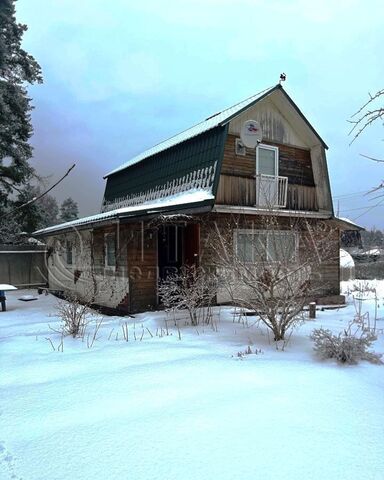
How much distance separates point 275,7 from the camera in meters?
10.4

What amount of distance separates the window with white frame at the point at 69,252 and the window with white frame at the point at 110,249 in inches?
131

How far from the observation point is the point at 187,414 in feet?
10.2

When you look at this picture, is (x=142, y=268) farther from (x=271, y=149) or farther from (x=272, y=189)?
(x=271, y=149)

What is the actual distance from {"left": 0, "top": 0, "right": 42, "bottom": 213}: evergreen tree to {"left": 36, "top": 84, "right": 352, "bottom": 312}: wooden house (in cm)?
611

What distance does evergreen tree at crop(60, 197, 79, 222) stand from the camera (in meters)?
40.4

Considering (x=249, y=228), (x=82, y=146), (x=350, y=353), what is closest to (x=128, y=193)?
(x=249, y=228)

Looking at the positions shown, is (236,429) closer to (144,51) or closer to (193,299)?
(193,299)

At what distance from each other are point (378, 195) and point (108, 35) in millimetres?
12711

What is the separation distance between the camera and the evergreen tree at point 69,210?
133ft

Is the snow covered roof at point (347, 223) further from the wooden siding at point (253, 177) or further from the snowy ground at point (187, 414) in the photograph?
the snowy ground at point (187, 414)

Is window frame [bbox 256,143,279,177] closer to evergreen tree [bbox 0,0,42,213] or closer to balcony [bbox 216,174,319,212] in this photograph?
balcony [bbox 216,174,319,212]

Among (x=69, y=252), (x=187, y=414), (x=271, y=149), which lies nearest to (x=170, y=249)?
(x=271, y=149)

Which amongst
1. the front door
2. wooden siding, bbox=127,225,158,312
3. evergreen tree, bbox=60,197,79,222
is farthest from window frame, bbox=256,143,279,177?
evergreen tree, bbox=60,197,79,222

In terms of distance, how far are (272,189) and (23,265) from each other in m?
10.8
